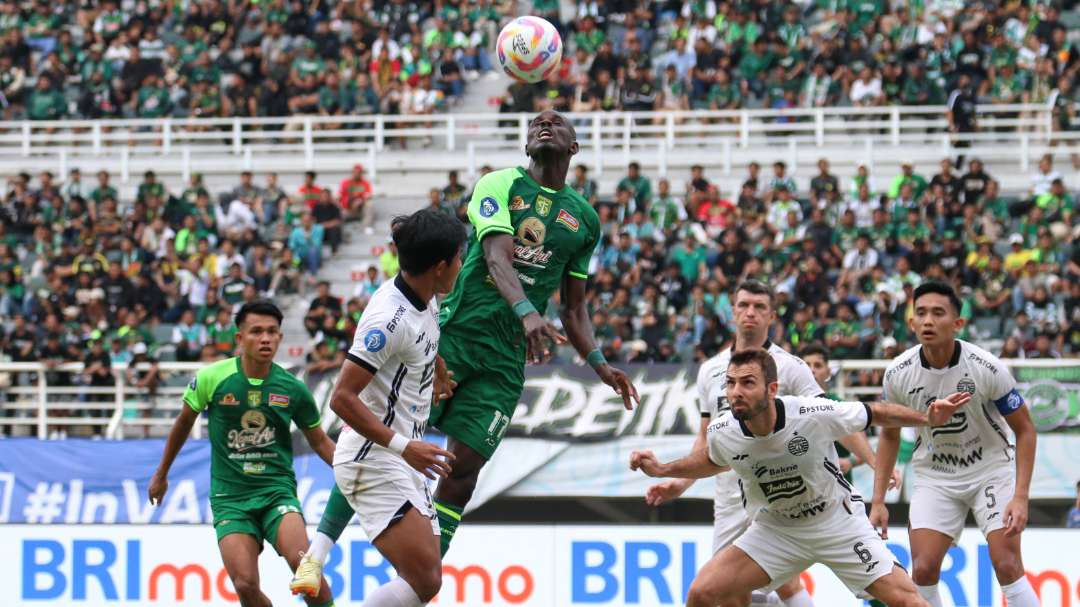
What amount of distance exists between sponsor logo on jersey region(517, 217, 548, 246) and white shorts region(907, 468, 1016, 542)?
305 cm

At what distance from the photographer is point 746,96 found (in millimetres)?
26312

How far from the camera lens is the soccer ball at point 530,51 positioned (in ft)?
33.6

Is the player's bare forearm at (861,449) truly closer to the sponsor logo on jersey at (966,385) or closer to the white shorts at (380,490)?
the sponsor logo on jersey at (966,385)

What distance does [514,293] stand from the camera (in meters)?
8.84

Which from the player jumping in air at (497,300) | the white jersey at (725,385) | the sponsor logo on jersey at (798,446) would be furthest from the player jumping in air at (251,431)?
the sponsor logo on jersey at (798,446)

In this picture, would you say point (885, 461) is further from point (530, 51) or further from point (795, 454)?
point (530, 51)

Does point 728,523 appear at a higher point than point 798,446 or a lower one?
lower

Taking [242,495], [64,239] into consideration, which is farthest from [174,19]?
[242,495]

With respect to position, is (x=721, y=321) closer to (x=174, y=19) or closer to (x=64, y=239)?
(x=64, y=239)

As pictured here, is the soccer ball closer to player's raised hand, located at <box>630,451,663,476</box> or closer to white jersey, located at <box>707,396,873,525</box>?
white jersey, located at <box>707,396,873,525</box>

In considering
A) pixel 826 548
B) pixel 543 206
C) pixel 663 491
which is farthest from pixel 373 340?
pixel 826 548

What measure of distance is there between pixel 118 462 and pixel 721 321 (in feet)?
24.1

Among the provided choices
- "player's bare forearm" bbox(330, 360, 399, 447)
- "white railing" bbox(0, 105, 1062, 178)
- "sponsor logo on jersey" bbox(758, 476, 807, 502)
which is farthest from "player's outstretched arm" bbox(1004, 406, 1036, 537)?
"white railing" bbox(0, 105, 1062, 178)

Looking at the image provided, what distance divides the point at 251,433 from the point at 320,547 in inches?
66.7
